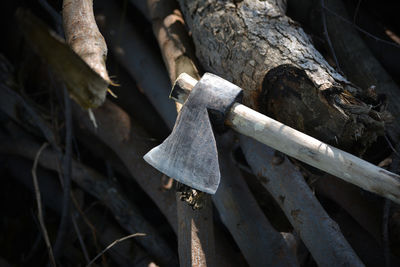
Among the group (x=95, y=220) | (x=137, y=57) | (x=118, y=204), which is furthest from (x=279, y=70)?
(x=95, y=220)

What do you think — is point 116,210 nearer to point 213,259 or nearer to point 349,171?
point 213,259

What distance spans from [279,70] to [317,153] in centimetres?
41

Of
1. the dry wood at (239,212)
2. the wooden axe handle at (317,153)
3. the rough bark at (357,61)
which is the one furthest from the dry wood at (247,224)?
the rough bark at (357,61)

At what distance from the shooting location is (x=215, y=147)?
1.23m

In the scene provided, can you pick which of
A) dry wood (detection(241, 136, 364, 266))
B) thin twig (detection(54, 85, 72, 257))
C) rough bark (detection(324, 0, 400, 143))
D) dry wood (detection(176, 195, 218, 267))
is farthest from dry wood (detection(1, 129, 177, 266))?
rough bark (detection(324, 0, 400, 143))

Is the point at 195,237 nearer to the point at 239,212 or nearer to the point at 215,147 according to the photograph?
the point at 239,212

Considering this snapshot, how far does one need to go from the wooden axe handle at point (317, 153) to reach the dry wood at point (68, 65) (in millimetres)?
559

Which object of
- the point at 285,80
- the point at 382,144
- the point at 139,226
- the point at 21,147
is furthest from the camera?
the point at 21,147

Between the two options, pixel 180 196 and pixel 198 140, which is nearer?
pixel 198 140

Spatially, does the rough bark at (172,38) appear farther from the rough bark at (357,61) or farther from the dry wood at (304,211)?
the rough bark at (357,61)

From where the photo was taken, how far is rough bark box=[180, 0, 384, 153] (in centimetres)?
124

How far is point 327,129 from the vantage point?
4.19 feet

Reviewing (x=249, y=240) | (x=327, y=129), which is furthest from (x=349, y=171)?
(x=249, y=240)

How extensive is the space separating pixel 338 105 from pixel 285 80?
247 millimetres
